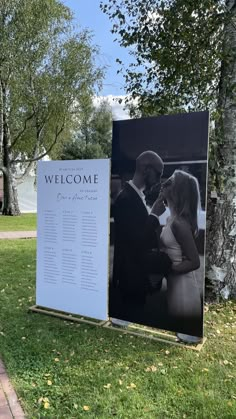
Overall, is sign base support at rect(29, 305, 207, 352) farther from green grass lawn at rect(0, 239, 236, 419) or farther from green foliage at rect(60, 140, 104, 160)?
green foliage at rect(60, 140, 104, 160)

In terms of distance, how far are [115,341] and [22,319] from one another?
122 cm

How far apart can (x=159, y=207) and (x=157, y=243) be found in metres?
0.36

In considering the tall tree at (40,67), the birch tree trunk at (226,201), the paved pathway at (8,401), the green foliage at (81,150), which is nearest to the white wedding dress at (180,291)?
the birch tree trunk at (226,201)

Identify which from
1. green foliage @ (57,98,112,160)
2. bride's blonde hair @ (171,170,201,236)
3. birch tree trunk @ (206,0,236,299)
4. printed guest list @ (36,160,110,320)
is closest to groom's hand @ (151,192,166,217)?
bride's blonde hair @ (171,170,201,236)

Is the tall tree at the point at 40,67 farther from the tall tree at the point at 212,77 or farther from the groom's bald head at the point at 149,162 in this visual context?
the groom's bald head at the point at 149,162

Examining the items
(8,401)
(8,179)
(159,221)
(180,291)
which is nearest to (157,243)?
(159,221)

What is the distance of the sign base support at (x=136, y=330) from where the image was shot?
379 cm

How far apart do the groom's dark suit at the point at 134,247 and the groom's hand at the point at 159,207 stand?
0.20ft

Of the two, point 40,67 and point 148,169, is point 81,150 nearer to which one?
point 40,67

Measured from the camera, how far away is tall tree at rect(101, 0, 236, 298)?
468 centimetres

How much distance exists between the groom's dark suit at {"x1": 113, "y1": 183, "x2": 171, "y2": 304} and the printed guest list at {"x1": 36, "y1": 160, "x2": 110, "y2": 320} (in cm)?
14

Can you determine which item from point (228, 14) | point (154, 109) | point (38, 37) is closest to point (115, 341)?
point (154, 109)

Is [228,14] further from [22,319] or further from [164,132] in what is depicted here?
[22,319]

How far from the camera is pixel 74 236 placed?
14.2 feet
